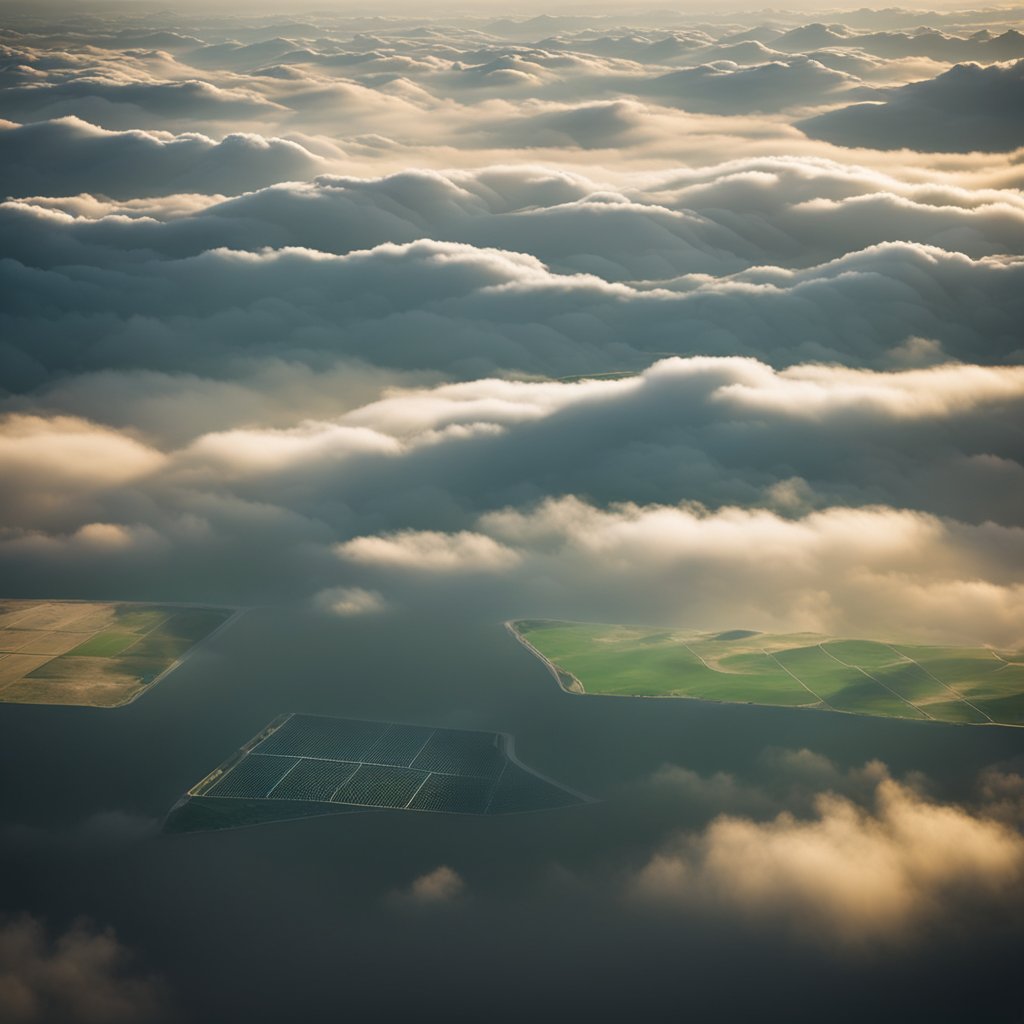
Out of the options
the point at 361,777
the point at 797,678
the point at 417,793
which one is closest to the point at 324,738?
the point at 361,777

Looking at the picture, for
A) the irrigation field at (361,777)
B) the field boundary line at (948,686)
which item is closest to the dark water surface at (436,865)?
the irrigation field at (361,777)

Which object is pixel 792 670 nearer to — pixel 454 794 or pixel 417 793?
pixel 454 794

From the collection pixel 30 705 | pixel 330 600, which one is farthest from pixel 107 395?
pixel 30 705

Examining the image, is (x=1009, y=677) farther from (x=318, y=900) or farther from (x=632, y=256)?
(x=632, y=256)

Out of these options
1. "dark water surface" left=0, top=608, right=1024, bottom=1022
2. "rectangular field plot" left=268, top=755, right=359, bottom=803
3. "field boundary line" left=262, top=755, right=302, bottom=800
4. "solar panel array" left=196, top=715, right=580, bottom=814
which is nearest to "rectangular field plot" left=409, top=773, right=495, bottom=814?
"solar panel array" left=196, top=715, right=580, bottom=814

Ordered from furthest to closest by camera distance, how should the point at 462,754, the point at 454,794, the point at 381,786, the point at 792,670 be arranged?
the point at 792,670, the point at 462,754, the point at 381,786, the point at 454,794

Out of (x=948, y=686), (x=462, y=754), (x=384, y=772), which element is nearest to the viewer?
(x=384, y=772)

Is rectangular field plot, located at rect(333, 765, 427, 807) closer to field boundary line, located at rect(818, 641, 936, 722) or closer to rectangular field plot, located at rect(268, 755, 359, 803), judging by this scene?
rectangular field plot, located at rect(268, 755, 359, 803)
